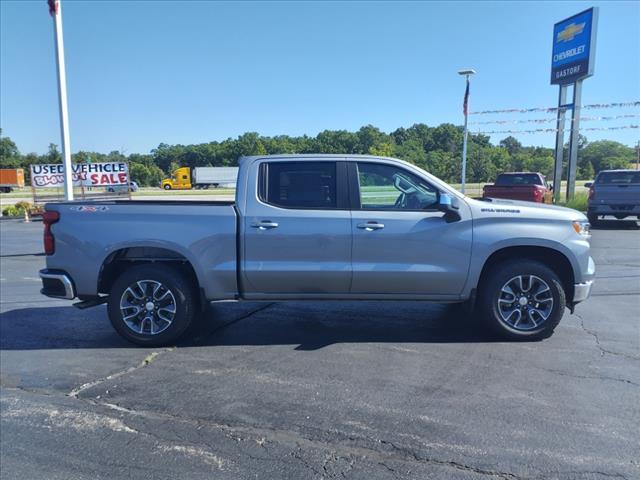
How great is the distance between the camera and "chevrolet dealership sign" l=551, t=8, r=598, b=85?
76.4 ft

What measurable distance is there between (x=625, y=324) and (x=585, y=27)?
Result: 22.2 metres

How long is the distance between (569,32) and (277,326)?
81.2 feet

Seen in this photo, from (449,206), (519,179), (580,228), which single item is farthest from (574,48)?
(449,206)

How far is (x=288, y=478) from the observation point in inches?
120

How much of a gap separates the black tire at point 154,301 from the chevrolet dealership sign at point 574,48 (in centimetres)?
2358

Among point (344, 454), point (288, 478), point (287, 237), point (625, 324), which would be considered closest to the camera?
point (288, 478)

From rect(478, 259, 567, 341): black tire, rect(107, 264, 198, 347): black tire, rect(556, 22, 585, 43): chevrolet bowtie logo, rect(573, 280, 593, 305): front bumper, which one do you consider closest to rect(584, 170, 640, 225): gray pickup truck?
rect(556, 22, 585, 43): chevrolet bowtie logo

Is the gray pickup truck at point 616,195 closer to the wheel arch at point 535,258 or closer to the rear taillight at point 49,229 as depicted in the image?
the wheel arch at point 535,258

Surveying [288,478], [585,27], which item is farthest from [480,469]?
[585,27]

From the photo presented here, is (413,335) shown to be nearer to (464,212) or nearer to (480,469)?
(464,212)

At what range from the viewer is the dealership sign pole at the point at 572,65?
23.3 meters

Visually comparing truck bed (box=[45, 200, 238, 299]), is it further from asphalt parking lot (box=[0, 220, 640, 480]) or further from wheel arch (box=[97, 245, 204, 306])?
asphalt parking lot (box=[0, 220, 640, 480])

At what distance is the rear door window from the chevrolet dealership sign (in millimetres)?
22341

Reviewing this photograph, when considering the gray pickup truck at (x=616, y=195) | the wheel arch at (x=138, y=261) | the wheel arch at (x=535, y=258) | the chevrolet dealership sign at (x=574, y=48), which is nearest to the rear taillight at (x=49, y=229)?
the wheel arch at (x=138, y=261)
